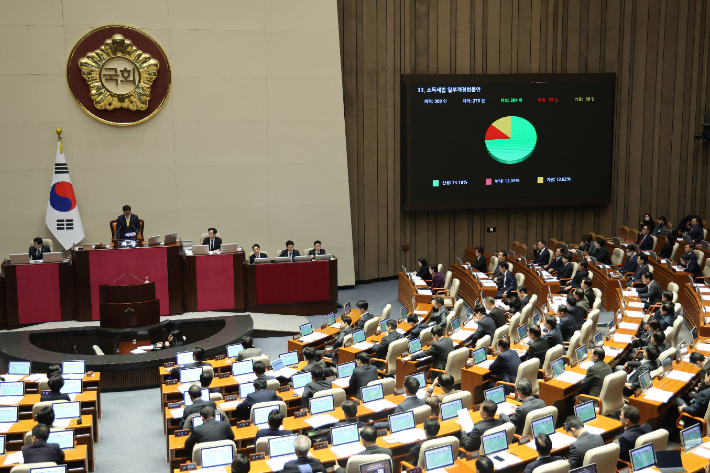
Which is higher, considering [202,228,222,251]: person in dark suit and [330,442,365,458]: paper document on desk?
[202,228,222,251]: person in dark suit

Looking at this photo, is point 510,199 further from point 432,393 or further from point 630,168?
point 432,393

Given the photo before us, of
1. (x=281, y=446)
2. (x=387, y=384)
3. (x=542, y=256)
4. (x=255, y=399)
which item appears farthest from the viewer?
(x=542, y=256)

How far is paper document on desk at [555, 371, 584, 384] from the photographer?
8.33 m

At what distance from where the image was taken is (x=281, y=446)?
21.8 feet

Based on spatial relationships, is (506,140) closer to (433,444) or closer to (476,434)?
(476,434)

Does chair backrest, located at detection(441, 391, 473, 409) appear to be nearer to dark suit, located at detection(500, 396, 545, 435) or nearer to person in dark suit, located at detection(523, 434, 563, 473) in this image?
dark suit, located at detection(500, 396, 545, 435)

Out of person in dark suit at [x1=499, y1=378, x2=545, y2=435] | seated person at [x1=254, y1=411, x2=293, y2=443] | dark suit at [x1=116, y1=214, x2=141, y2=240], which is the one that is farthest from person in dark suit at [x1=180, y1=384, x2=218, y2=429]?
dark suit at [x1=116, y1=214, x2=141, y2=240]

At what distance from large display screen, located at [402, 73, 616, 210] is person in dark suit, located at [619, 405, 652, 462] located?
10495 millimetres

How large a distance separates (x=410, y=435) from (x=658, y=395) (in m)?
2.88

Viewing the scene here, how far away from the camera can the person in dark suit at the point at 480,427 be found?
6.59m

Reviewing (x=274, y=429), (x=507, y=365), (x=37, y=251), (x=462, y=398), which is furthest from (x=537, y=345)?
(x=37, y=251)

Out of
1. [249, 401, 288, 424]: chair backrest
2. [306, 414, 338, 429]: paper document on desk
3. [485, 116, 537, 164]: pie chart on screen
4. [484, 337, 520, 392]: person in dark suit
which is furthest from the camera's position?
[485, 116, 537, 164]: pie chart on screen

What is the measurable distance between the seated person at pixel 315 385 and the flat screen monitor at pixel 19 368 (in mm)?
4046

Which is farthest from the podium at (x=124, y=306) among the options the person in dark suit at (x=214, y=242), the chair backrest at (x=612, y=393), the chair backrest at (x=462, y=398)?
the chair backrest at (x=612, y=393)
